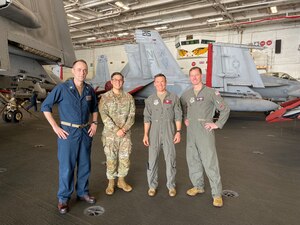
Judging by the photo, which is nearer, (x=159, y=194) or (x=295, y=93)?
(x=159, y=194)

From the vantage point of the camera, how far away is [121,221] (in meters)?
2.03

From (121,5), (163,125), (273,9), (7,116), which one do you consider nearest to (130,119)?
(163,125)

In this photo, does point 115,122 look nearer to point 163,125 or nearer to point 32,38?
point 163,125

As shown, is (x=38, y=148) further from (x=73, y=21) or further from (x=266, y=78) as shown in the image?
(x=73, y=21)

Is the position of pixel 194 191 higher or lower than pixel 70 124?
lower

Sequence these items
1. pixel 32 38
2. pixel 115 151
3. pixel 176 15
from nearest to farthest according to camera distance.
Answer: pixel 115 151 → pixel 32 38 → pixel 176 15

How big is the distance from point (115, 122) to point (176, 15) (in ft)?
45.9

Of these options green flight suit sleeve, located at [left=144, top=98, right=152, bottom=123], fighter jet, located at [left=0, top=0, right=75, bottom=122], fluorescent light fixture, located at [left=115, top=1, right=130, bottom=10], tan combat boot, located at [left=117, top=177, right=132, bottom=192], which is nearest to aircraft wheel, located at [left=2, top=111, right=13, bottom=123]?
fighter jet, located at [left=0, top=0, right=75, bottom=122]

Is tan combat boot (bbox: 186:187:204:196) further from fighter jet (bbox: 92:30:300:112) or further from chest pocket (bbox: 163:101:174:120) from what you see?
fighter jet (bbox: 92:30:300:112)

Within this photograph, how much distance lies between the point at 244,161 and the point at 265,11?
13.0 meters

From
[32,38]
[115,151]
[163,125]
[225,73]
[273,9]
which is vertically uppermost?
[273,9]

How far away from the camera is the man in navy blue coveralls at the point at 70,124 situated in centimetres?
215

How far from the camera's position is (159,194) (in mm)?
2592

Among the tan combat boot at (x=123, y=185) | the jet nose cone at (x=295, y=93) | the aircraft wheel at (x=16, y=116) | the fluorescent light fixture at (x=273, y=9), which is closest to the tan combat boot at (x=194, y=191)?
the tan combat boot at (x=123, y=185)
